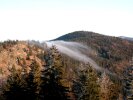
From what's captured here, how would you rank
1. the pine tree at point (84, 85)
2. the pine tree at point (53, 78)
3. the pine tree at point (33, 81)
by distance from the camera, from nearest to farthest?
1. the pine tree at point (53, 78)
2. the pine tree at point (84, 85)
3. the pine tree at point (33, 81)

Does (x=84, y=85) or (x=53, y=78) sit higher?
(x=53, y=78)

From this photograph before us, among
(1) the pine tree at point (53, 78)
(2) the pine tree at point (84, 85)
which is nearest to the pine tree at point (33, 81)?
(1) the pine tree at point (53, 78)

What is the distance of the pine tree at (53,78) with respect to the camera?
4894 centimetres

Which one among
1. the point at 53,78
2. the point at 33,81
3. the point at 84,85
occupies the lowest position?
the point at 84,85

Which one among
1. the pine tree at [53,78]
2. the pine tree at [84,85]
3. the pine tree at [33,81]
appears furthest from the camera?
the pine tree at [33,81]

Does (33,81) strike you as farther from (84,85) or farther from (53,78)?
(84,85)

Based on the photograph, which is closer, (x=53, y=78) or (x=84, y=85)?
(x=53, y=78)

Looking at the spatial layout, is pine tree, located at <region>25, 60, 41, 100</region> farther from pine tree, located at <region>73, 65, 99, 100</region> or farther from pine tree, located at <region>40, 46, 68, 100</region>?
pine tree, located at <region>73, 65, 99, 100</region>

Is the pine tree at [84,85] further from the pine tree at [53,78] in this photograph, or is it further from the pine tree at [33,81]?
the pine tree at [33,81]

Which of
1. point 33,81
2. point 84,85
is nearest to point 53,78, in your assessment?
point 84,85

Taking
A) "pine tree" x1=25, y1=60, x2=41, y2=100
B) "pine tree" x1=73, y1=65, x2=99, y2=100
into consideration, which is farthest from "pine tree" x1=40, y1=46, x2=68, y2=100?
"pine tree" x1=25, y1=60, x2=41, y2=100

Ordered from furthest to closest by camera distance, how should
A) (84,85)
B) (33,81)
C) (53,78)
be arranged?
(33,81), (84,85), (53,78)

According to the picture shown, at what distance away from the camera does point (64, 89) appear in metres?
50.1

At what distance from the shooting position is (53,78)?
49.6 metres
